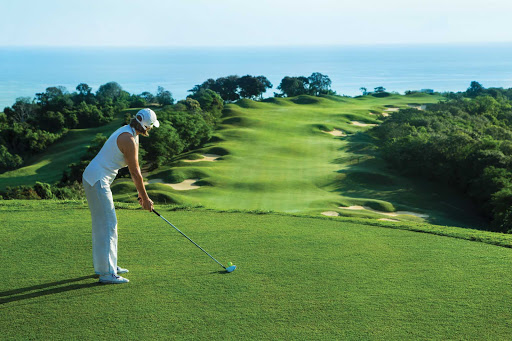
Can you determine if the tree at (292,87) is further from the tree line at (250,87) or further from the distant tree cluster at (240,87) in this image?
the distant tree cluster at (240,87)

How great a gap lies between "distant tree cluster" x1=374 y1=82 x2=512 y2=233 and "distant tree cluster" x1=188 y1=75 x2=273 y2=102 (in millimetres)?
48226

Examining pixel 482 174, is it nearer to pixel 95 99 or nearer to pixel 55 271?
pixel 55 271

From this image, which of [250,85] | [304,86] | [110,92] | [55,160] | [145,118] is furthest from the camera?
[304,86]

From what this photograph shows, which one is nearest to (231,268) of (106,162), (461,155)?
(106,162)

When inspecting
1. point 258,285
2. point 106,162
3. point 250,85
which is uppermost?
point 250,85

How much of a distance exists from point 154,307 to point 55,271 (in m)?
1.96

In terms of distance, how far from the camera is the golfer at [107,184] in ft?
20.8

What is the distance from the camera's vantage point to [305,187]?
109 ft

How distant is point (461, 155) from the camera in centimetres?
3297

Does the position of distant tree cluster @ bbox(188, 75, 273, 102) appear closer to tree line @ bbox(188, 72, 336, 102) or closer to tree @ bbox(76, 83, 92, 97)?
tree line @ bbox(188, 72, 336, 102)

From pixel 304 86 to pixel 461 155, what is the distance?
71.2 meters

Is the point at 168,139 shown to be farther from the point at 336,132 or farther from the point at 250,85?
the point at 250,85

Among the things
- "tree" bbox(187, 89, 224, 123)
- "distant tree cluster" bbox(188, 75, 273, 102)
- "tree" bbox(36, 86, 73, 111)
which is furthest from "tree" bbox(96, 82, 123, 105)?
"tree" bbox(187, 89, 224, 123)

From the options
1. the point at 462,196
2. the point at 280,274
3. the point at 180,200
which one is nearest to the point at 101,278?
the point at 280,274
